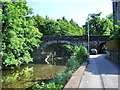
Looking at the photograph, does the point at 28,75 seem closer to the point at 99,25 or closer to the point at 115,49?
the point at 115,49

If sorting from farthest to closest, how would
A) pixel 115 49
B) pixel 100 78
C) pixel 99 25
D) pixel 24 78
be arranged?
pixel 99 25
pixel 24 78
pixel 115 49
pixel 100 78

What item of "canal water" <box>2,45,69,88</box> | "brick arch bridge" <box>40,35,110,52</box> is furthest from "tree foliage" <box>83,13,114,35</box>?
"canal water" <box>2,45,69,88</box>

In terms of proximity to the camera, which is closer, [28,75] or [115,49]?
[115,49]

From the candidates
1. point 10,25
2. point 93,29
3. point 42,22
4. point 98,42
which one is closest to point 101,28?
point 93,29

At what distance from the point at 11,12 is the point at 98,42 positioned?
13.8 metres

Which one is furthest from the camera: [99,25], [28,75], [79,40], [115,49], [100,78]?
[99,25]


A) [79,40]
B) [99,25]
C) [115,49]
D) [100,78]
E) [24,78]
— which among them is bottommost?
[24,78]

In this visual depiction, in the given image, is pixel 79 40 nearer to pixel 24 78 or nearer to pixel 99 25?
pixel 99 25

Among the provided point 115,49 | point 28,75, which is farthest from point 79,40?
point 115,49

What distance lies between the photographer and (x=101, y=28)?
3067cm

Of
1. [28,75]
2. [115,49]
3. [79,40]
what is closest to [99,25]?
[79,40]

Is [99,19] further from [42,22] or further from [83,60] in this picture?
[83,60]

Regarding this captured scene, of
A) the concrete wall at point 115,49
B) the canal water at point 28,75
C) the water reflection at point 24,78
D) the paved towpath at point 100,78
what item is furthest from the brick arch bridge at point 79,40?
the paved towpath at point 100,78

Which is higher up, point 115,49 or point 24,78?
point 115,49
